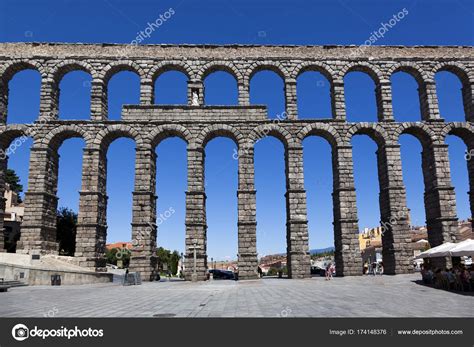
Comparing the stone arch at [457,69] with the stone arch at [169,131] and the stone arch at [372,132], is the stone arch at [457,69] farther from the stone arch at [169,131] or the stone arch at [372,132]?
the stone arch at [169,131]

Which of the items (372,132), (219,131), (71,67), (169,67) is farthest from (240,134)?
(71,67)

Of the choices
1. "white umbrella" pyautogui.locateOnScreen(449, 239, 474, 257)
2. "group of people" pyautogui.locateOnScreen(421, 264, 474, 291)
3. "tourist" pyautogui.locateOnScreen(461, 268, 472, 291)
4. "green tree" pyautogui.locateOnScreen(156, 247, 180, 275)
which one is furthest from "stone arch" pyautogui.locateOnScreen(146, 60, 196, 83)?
"green tree" pyautogui.locateOnScreen(156, 247, 180, 275)

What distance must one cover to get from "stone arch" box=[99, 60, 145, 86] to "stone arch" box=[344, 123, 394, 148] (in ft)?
50.8

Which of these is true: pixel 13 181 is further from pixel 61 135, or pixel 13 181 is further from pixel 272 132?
pixel 272 132

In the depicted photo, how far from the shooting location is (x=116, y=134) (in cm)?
2867

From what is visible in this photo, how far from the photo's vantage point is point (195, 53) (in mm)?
29812

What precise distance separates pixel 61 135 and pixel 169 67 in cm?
914

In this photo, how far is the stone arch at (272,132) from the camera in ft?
92.7

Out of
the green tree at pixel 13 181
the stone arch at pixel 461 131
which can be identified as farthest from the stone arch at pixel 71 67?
the green tree at pixel 13 181

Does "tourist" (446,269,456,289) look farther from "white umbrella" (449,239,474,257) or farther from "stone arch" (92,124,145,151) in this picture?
"stone arch" (92,124,145,151)

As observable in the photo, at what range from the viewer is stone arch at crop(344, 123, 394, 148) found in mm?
28531

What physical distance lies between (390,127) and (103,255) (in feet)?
72.5
